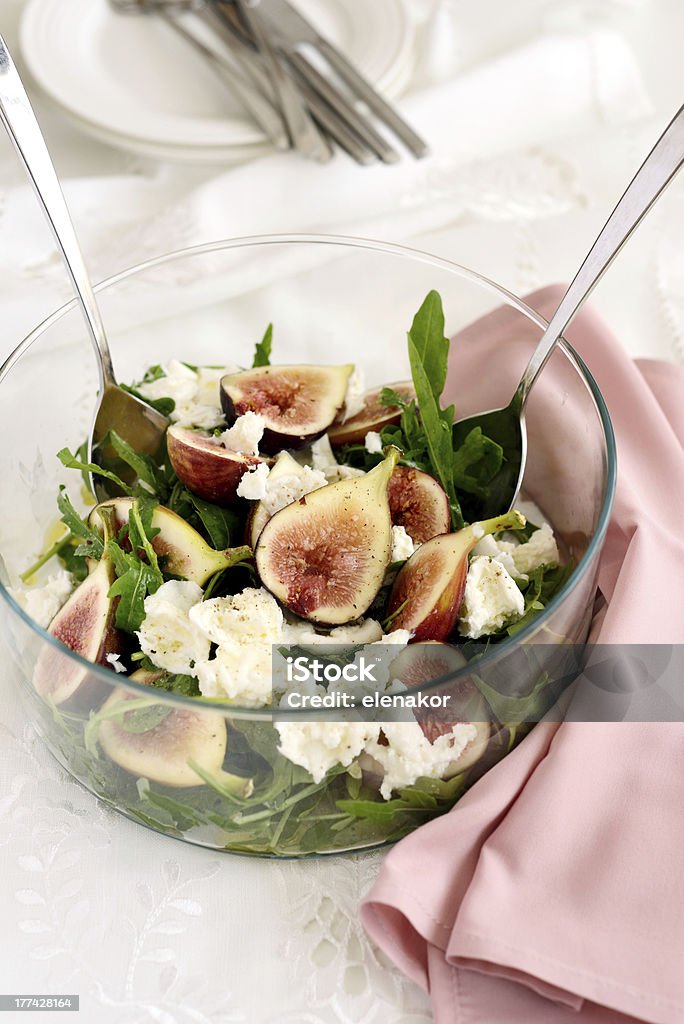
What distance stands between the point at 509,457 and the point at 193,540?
1.72ft

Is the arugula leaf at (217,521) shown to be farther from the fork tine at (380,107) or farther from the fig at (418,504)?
the fork tine at (380,107)

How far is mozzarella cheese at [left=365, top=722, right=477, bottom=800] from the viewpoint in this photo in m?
1.21

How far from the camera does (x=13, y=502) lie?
1714 millimetres

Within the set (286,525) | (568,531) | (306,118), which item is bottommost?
(568,531)

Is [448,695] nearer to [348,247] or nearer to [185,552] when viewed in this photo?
[185,552]

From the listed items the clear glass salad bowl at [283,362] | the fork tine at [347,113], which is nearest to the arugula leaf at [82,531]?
the clear glass salad bowl at [283,362]

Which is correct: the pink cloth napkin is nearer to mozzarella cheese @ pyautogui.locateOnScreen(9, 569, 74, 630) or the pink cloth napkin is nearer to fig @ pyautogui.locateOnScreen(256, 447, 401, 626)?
fig @ pyautogui.locateOnScreen(256, 447, 401, 626)

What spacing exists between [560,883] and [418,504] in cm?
57

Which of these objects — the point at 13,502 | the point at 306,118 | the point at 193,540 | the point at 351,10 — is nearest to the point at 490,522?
the point at 193,540

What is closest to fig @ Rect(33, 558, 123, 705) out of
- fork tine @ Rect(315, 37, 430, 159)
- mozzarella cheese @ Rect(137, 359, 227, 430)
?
mozzarella cheese @ Rect(137, 359, 227, 430)

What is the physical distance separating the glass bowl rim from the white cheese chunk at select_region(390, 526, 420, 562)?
0.80 feet

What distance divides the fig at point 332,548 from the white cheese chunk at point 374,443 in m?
0.11

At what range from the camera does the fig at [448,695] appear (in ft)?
4.01

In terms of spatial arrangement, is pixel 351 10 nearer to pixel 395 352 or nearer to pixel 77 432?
pixel 395 352
